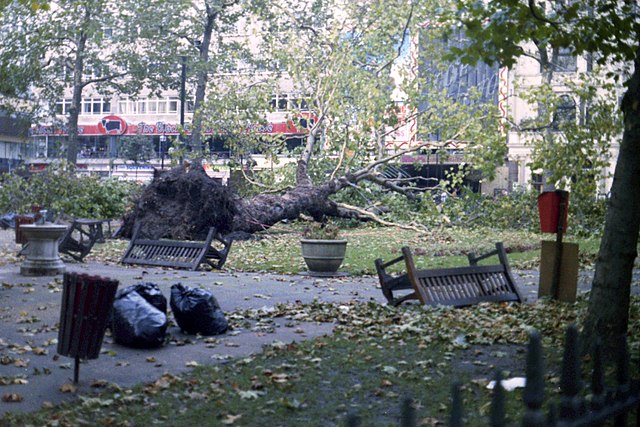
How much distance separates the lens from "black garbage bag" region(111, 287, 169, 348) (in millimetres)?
8805

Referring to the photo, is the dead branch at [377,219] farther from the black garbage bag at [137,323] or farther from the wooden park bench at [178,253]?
the black garbage bag at [137,323]

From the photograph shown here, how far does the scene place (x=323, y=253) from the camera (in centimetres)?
1662

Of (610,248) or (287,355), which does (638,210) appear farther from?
(287,355)

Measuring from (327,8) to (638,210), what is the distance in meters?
34.1

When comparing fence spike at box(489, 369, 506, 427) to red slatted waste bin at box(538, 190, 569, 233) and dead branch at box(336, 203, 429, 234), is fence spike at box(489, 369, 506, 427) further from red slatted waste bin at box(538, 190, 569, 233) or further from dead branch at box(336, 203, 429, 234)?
dead branch at box(336, 203, 429, 234)

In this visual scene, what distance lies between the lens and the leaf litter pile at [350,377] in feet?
20.3

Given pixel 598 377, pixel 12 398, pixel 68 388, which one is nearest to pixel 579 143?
pixel 68 388

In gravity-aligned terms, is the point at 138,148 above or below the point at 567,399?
below

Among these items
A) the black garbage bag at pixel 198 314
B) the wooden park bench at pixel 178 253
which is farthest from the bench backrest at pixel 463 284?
the wooden park bench at pixel 178 253

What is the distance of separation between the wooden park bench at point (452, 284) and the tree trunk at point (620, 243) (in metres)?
3.94

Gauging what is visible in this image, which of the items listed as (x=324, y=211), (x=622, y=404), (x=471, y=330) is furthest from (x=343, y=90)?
(x=622, y=404)

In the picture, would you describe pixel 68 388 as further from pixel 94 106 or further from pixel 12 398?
pixel 94 106

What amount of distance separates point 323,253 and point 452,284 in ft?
16.2

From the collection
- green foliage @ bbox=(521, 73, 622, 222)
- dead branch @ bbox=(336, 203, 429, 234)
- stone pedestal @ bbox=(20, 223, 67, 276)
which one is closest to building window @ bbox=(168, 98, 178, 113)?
dead branch @ bbox=(336, 203, 429, 234)
